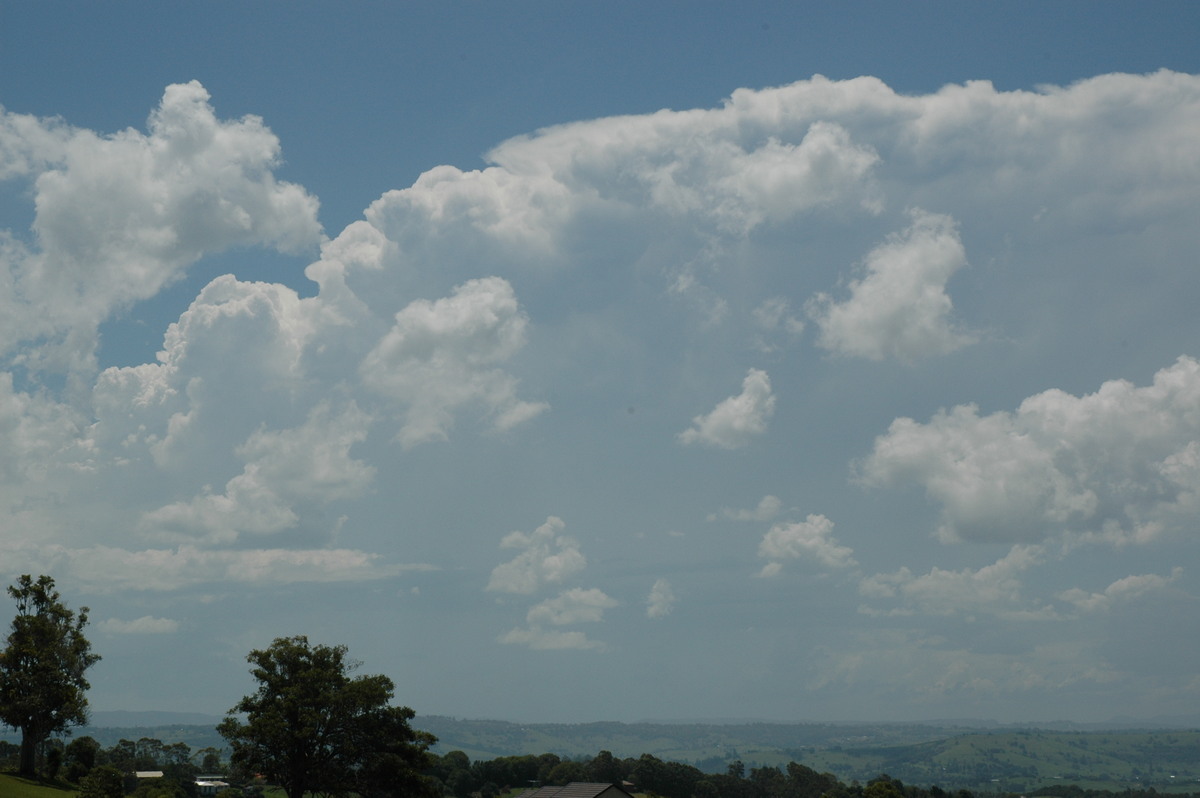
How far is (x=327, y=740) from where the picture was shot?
8400 centimetres

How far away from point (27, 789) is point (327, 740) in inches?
847

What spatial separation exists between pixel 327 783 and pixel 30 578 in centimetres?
3251

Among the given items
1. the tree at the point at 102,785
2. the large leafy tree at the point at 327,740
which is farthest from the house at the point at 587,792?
the tree at the point at 102,785

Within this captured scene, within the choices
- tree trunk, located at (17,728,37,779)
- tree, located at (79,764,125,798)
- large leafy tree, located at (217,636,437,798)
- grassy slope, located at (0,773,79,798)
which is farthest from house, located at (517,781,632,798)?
tree trunk, located at (17,728,37,779)

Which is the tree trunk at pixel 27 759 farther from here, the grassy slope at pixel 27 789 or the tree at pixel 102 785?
the tree at pixel 102 785

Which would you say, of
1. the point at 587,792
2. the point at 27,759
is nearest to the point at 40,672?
the point at 27,759

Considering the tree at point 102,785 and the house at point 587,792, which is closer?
the tree at point 102,785

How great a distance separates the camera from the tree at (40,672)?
86.6 meters

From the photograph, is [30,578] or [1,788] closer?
[1,788]

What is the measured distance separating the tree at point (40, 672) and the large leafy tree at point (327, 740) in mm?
15036

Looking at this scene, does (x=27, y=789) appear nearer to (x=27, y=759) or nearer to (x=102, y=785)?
(x=102, y=785)

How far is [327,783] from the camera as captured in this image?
83375 millimetres

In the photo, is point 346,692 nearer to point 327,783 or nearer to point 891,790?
point 327,783

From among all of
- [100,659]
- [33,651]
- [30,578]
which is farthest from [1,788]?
[100,659]
